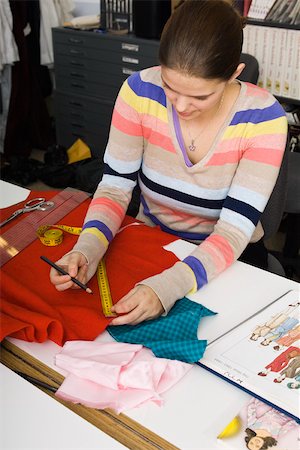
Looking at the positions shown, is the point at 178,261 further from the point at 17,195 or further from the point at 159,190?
the point at 17,195

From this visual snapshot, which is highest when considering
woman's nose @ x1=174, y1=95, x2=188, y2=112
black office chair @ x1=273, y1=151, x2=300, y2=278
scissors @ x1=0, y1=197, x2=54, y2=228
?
woman's nose @ x1=174, y1=95, x2=188, y2=112

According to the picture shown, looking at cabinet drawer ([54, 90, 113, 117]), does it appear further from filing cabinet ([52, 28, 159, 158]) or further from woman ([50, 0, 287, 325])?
woman ([50, 0, 287, 325])

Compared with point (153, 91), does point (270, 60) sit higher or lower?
lower

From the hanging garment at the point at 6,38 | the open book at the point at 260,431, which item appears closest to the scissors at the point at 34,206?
the open book at the point at 260,431

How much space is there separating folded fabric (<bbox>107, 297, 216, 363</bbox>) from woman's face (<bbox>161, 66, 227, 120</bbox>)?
0.44 m

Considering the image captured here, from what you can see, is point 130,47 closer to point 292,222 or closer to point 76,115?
point 76,115

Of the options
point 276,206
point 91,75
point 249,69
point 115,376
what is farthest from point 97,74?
point 115,376

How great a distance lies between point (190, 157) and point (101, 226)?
0.30 meters

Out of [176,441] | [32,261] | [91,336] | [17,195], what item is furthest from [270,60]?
[176,441]

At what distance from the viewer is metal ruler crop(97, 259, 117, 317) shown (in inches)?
40.7

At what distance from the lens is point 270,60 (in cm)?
277

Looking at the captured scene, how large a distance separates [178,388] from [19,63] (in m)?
3.23

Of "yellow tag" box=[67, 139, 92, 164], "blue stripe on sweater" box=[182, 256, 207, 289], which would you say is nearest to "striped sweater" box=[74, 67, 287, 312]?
"blue stripe on sweater" box=[182, 256, 207, 289]

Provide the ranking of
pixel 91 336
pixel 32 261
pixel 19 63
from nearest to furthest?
1. pixel 91 336
2. pixel 32 261
3. pixel 19 63
